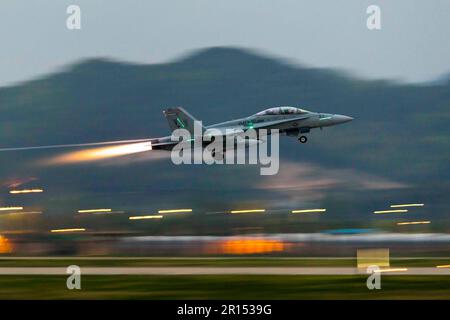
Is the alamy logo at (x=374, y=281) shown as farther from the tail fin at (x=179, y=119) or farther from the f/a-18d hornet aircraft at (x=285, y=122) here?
the tail fin at (x=179, y=119)

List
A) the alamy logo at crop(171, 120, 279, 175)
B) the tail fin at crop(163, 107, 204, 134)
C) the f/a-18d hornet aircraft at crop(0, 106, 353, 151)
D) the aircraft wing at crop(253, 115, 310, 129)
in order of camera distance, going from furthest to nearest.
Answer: the tail fin at crop(163, 107, 204, 134)
the alamy logo at crop(171, 120, 279, 175)
the aircraft wing at crop(253, 115, 310, 129)
the f/a-18d hornet aircraft at crop(0, 106, 353, 151)

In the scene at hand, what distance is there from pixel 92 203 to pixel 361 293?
121078 millimetres

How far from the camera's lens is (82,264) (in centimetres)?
6550

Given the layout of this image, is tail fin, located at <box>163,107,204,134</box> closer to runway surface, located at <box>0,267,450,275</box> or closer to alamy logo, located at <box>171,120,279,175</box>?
alamy logo, located at <box>171,120,279,175</box>

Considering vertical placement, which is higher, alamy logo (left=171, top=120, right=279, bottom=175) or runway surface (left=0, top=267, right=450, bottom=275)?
alamy logo (left=171, top=120, right=279, bottom=175)

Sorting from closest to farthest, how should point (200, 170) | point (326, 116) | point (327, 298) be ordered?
point (327, 298) → point (326, 116) → point (200, 170)

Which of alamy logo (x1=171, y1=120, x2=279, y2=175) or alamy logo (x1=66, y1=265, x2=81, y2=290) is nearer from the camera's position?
alamy logo (x1=66, y1=265, x2=81, y2=290)

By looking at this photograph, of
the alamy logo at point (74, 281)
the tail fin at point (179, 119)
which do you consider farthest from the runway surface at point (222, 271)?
the tail fin at point (179, 119)

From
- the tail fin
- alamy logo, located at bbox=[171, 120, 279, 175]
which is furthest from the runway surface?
the tail fin

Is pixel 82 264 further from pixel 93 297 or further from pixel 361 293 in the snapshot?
pixel 361 293

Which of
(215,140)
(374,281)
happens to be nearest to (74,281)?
(374,281)

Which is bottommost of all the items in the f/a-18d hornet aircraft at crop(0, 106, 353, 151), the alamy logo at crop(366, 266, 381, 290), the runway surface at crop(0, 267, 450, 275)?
the alamy logo at crop(366, 266, 381, 290)

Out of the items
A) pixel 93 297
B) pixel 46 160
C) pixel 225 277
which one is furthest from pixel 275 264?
pixel 46 160

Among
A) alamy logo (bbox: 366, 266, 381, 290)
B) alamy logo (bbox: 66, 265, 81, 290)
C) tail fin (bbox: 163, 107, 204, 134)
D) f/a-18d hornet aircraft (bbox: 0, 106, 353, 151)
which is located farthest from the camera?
tail fin (bbox: 163, 107, 204, 134)
